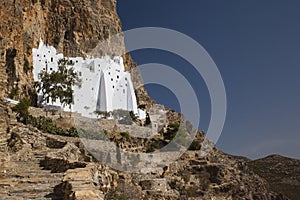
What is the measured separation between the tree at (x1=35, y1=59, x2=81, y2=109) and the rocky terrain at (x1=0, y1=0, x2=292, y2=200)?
139cm

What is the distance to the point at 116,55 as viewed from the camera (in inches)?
2176

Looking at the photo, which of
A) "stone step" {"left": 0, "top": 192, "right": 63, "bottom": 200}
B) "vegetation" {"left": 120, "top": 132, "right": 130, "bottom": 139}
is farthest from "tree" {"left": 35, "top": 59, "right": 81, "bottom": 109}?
"stone step" {"left": 0, "top": 192, "right": 63, "bottom": 200}

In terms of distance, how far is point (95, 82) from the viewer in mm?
45906

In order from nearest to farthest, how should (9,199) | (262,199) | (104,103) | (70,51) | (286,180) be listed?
(9,199), (262,199), (104,103), (70,51), (286,180)

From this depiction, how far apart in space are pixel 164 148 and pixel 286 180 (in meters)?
27.9

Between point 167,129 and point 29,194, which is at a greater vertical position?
point 167,129

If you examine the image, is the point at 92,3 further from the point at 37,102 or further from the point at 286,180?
the point at 286,180

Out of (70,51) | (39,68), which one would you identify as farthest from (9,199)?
(70,51)

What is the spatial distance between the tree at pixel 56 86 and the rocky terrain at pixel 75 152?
4.56 feet

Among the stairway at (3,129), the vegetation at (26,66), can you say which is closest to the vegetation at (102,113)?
the vegetation at (26,66)

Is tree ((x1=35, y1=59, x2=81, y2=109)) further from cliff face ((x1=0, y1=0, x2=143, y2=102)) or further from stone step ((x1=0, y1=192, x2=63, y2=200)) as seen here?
stone step ((x1=0, y1=192, x2=63, y2=200))

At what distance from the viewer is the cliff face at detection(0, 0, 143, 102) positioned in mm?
36469

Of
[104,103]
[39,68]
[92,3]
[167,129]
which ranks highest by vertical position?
[92,3]

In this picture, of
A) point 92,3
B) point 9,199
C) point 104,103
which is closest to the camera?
point 9,199
